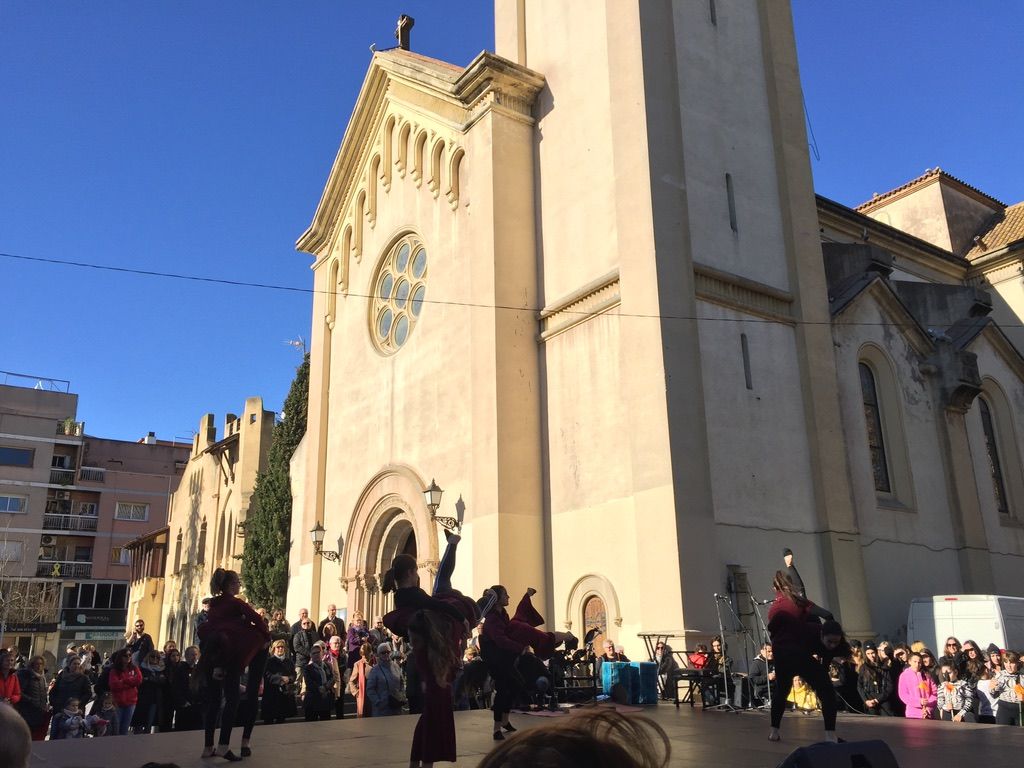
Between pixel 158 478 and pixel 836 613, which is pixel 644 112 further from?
pixel 158 478

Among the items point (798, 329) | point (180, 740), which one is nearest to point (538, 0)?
point (798, 329)

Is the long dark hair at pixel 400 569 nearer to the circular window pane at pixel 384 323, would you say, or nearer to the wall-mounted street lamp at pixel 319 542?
the circular window pane at pixel 384 323

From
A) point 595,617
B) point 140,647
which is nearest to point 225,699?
point 140,647

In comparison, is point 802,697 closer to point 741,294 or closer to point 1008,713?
point 1008,713

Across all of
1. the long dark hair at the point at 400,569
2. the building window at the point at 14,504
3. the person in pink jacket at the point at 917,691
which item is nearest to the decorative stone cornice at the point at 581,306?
the person in pink jacket at the point at 917,691

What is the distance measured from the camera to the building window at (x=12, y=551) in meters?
53.8

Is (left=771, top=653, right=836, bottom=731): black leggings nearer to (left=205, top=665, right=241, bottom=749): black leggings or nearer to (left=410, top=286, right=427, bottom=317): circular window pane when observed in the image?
(left=205, top=665, right=241, bottom=749): black leggings

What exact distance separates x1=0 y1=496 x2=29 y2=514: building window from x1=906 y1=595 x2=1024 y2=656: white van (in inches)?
2186

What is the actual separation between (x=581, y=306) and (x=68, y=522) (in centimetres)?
5253

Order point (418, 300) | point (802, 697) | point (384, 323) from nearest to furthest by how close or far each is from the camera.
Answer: point (802, 697)
point (418, 300)
point (384, 323)

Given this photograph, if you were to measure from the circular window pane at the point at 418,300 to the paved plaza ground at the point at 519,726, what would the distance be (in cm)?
1252

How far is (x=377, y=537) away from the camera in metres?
22.4

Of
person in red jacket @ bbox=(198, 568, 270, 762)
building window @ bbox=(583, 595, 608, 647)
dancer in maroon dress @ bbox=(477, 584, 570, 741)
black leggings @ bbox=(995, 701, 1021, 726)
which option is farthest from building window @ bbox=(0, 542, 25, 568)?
black leggings @ bbox=(995, 701, 1021, 726)

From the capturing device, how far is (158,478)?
2539 inches
